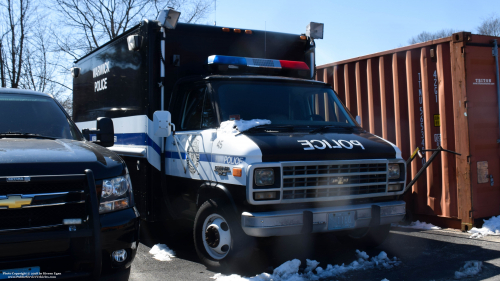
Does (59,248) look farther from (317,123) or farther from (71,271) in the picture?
(317,123)

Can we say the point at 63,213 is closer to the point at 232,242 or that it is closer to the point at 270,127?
the point at 232,242

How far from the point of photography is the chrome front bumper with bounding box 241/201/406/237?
4234 mm

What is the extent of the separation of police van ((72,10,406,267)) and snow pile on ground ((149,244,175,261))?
0.38 meters

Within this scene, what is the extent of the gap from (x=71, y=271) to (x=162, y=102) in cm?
314

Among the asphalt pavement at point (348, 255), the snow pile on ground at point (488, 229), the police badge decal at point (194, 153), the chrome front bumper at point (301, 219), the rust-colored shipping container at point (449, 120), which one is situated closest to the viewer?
A: the chrome front bumper at point (301, 219)

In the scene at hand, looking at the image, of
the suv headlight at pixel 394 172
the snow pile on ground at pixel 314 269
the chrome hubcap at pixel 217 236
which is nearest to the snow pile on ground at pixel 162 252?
the chrome hubcap at pixel 217 236

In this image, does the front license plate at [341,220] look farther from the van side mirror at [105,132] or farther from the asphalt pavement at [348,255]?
the van side mirror at [105,132]

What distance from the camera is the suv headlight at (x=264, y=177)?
429 centimetres

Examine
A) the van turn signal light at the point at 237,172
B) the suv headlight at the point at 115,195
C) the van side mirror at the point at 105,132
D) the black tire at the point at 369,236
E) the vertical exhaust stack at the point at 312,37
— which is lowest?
the black tire at the point at 369,236

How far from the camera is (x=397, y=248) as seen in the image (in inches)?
227

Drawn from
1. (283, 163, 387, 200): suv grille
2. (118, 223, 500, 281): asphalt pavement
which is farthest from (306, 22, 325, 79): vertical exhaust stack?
(118, 223, 500, 281): asphalt pavement

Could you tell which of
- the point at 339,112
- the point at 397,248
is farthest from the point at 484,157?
the point at 339,112

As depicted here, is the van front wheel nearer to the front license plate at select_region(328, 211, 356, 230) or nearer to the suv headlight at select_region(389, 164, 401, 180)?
the front license plate at select_region(328, 211, 356, 230)

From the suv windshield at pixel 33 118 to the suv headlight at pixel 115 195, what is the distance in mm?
1154
